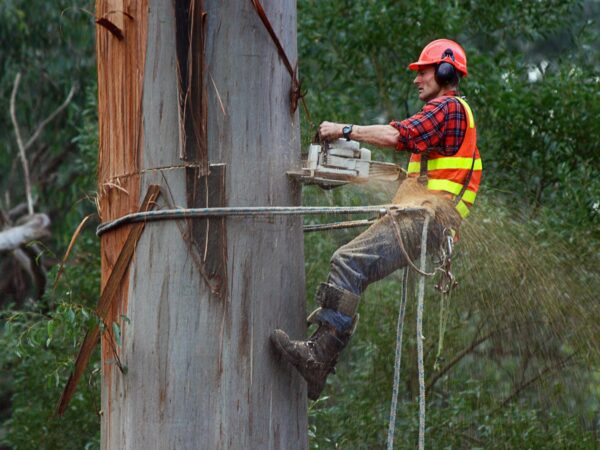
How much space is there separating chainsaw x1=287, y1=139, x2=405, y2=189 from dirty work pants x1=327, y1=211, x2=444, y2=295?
0.68 ft

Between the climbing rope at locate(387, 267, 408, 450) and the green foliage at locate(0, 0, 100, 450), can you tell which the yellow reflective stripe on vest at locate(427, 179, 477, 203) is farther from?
the green foliage at locate(0, 0, 100, 450)

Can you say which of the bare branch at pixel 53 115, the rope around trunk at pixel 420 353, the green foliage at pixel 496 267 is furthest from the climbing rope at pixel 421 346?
the bare branch at pixel 53 115

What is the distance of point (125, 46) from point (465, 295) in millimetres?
4607

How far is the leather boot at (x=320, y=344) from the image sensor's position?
417cm

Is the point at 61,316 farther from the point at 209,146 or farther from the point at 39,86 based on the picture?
the point at 39,86

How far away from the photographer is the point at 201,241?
161 inches

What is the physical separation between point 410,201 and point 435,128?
0.32 m

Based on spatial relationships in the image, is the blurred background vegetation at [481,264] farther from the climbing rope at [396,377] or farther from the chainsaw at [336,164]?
the climbing rope at [396,377]

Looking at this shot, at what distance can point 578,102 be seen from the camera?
9.02m

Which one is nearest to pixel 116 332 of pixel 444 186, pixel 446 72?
pixel 444 186

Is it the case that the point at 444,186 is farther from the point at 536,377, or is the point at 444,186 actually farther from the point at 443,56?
the point at 536,377

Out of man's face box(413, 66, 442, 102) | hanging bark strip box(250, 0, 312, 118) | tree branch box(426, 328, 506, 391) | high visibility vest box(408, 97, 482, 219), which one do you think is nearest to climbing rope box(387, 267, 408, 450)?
high visibility vest box(408, 97, 482, 219)

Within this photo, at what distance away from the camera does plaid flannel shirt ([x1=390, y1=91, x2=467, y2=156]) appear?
498cm

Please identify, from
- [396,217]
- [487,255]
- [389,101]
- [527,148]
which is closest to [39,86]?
[389,101]
